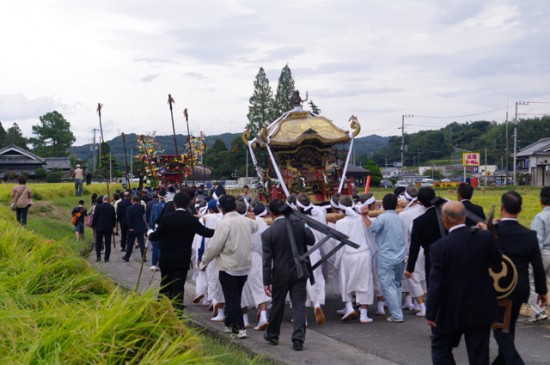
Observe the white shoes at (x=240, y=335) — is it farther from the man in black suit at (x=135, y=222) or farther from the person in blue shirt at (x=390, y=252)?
the man in black suit at (x=135, y=222)

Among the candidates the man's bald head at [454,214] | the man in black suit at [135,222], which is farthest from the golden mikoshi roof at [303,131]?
the man's bald head at [454,214]

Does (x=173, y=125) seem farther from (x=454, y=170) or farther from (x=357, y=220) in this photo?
(x=454, y=170)

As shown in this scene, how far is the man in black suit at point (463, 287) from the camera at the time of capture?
19.2 feet

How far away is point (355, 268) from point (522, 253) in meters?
4.04

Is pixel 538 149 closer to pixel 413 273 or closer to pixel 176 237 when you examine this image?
pixel 413 273

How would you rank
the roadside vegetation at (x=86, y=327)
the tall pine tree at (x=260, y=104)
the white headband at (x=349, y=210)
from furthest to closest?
the tall pine tree at (x=260, y=104) < the white headband at (x=349, y=210) < the roadside vegetation at (x=86, y=327)

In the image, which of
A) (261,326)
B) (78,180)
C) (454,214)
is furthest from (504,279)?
(78,180)

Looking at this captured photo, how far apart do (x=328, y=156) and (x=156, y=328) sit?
50.1ft

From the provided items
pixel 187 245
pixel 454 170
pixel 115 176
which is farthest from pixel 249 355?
pixel 454 170

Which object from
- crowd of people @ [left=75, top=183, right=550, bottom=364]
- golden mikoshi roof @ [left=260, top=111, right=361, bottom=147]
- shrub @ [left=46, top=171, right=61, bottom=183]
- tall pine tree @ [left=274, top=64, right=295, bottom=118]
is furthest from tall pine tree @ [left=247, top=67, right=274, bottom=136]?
crowd of people @ [left=75, top=183, right=550, bottom=364]

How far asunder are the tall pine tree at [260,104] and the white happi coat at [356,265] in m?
55.3

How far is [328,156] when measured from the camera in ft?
66.8

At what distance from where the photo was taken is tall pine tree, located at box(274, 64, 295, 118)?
66.8m

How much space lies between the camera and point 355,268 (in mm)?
10664
